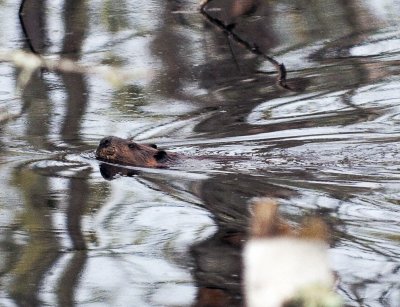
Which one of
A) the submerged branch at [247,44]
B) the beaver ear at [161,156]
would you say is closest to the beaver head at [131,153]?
the beaver ear at [161,156]

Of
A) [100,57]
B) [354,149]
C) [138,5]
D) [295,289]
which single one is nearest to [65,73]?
[100,57]

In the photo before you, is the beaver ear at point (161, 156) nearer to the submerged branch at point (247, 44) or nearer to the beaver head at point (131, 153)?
the beaver head at point (131, 153)

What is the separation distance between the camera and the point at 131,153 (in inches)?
306

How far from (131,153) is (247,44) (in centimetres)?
351

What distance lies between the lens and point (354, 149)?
321 inches

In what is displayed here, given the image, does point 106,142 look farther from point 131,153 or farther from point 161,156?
point 161,156

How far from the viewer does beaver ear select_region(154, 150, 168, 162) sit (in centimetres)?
766

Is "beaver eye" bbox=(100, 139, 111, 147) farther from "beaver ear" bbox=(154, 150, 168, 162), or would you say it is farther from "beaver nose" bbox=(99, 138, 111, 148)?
"beaver ear" bbox=(154, 150, 168, 162)

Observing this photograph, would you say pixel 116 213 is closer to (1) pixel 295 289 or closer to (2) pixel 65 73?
(1) pixel 295 289

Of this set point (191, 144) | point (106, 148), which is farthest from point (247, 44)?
point (106, 148)

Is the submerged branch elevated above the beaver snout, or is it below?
below

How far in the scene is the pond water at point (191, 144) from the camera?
17.2 feet

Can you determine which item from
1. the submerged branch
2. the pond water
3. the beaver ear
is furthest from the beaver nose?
the submerged branch

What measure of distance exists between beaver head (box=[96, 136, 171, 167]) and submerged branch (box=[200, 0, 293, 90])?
231cm
